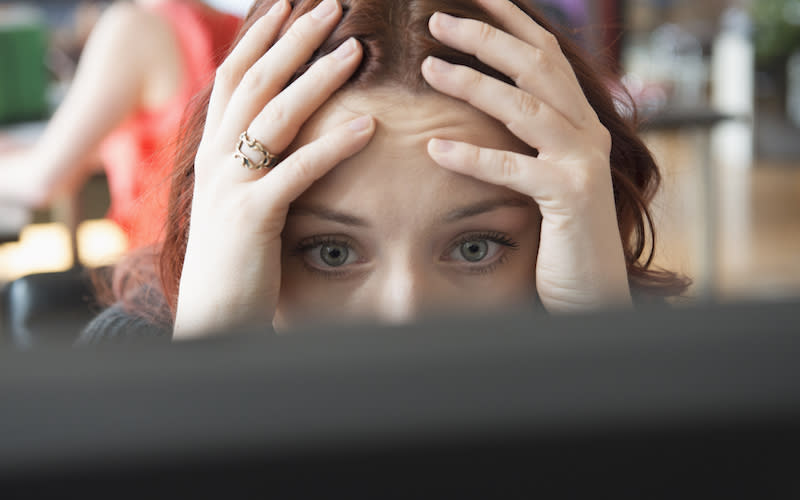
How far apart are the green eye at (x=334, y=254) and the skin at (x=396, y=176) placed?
12 mm

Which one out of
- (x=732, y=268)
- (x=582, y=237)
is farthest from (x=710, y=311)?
(x=732, y=268)

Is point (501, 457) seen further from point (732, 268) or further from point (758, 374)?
point (732, 268)

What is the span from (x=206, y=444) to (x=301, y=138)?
1.83 ft

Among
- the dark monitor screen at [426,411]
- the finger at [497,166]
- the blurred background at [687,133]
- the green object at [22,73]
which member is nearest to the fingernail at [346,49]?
the finger at [497,166]

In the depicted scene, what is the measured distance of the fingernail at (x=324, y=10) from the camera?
2.20ft

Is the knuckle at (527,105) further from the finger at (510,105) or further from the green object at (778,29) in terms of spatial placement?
the green object at (778,29)

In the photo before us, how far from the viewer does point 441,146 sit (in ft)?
2.06

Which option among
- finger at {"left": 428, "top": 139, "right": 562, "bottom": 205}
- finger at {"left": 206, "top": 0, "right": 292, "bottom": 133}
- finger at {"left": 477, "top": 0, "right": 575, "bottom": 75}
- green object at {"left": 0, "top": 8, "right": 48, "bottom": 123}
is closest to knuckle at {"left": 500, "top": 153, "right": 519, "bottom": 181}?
finger at {"left": 428, "top": 139, "right": 562, "bottom": 205}

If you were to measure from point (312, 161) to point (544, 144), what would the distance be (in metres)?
0.18

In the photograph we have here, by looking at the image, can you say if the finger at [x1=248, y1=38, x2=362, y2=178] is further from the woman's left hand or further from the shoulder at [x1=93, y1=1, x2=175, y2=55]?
the shoulder at [x1=93, y1=1, x2=175, y2=55]

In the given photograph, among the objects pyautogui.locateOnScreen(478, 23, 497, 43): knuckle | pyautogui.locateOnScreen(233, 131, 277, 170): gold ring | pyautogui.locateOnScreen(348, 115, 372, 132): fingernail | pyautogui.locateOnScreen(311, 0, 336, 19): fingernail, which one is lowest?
pyautogui.locateOnScreen(233, 131, 277, 170): gold ring

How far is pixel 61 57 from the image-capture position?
755 centimetres

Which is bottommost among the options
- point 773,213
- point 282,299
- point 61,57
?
point 282,299

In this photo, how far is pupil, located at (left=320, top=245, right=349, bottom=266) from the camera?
67 cm
